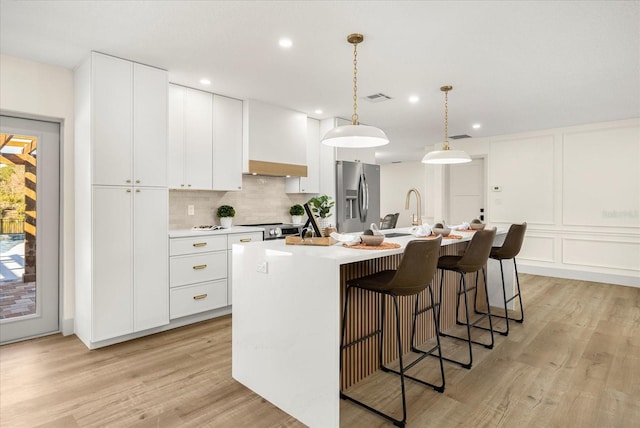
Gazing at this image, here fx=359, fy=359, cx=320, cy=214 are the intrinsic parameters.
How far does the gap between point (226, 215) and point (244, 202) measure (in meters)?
0.51

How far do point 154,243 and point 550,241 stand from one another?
594 centimetres

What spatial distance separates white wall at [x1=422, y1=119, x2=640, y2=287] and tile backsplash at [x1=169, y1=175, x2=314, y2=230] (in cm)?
368

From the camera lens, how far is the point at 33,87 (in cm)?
310

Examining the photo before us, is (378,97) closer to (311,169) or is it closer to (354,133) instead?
(311,169)

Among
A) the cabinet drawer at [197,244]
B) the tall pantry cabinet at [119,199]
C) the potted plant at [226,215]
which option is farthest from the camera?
the potted plant at [226,215]

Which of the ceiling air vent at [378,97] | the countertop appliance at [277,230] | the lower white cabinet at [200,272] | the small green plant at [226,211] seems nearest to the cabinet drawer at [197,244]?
the lower white cabinet at [200,272]

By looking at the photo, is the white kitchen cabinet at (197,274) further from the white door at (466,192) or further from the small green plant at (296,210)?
the white door at (466,192)

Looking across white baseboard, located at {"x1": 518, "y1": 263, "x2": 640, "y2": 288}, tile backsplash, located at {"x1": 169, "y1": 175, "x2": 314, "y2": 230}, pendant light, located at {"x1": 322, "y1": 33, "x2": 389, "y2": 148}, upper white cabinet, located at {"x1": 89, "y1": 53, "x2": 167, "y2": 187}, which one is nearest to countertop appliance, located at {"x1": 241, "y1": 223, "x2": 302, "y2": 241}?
tile backsplash, located at {"x1": 169, "y1": 175, "x2": 314, "y2": 230}

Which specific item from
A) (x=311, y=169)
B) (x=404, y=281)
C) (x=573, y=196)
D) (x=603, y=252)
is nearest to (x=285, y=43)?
(x=404, y=281)

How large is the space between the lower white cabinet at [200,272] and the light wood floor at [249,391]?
29cm

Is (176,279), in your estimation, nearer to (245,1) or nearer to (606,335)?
(245,1)

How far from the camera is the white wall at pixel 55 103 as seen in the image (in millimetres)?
2998

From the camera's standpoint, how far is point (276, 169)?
4.51 meters

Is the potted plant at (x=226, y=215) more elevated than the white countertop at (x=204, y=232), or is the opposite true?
Answer: the potted plant at (x=226, y=215)
